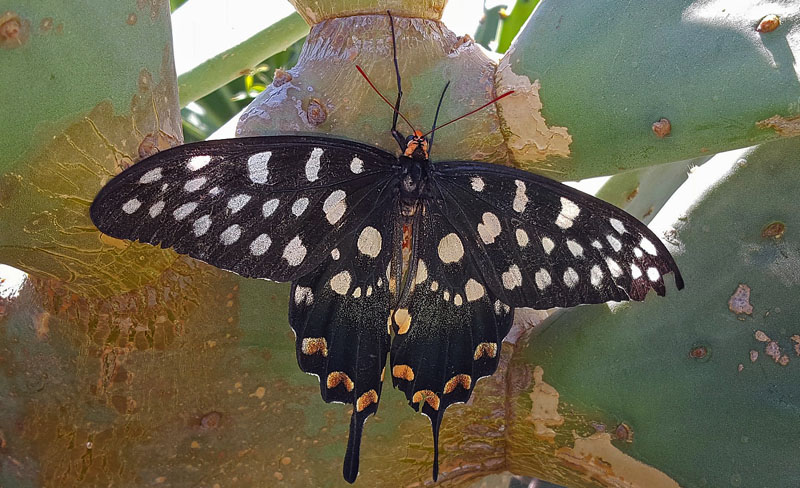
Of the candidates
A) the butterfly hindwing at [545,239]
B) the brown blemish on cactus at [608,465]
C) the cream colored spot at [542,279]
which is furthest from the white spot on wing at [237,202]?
the brown blemish on cactus at [608,465]

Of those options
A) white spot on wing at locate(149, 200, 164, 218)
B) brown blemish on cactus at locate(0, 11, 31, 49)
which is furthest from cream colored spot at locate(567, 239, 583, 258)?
brown blemish on cactus at locate(0, 11, 31, 49)

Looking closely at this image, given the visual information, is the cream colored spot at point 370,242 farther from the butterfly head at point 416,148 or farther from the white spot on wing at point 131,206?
the white spot on wing at point 131,206

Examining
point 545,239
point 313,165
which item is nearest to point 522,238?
point 545,239

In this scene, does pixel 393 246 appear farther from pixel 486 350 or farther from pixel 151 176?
pixel 151 176

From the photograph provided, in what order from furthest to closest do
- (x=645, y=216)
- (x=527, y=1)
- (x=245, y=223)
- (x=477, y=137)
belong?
1. (x=527, y=1)
2. (x=645, y=216)
3. (x=477, y=137)
4. (x=245, y=223)

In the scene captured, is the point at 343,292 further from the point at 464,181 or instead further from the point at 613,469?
the point at 613,469

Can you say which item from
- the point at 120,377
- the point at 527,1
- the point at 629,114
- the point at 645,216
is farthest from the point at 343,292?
the point at 527,1
